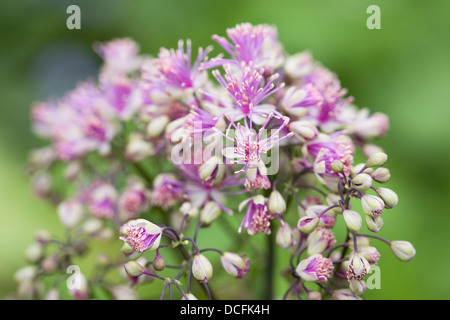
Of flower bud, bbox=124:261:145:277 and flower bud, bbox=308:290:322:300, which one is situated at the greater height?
flower bud, bbox=124:261:145:277

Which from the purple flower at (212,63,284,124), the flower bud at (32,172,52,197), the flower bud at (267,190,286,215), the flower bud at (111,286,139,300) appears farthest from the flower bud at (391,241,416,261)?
the flower bud at (32,172,52,197)

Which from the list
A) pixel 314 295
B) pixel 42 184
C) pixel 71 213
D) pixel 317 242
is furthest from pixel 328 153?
pixel 42 184

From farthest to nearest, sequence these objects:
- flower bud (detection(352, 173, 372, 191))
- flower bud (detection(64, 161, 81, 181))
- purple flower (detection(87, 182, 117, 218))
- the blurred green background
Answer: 1. the blurred green background
2. flower bud (detection(64, 161, 81, 181))
3. purple flower (detection(87, 182, 117, 218))
4. flower bud (detection(352, 173, 372, 191))

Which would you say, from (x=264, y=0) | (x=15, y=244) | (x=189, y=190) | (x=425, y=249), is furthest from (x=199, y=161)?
(x=264, y=0)

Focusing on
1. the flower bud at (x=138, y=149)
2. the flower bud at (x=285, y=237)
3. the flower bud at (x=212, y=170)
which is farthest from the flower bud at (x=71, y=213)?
the flower bud at (x=285, y=237)

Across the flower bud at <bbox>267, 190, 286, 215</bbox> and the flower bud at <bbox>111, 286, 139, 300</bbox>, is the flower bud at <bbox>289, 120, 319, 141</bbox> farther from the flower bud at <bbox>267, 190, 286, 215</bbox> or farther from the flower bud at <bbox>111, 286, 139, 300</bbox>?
the flower bud at <bbox>111, 286, 139, 300</bbox>

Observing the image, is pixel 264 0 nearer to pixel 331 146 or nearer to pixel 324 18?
pixel 324 18

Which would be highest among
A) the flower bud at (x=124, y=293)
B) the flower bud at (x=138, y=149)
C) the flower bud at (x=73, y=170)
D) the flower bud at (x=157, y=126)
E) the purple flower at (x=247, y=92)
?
the purple flower at (x=247, y=92)

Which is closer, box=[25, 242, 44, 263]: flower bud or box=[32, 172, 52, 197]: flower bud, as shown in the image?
box=[25, 242, 44, 263]: flower bud

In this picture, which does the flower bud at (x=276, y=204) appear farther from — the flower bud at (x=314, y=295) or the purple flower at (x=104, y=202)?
the purple flower at (x=104, y=202)
